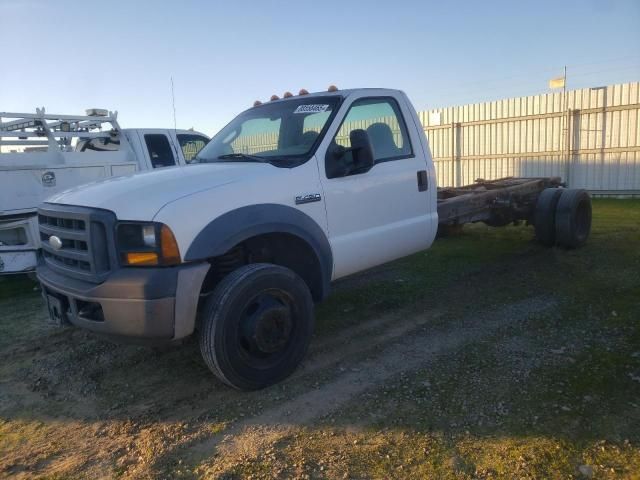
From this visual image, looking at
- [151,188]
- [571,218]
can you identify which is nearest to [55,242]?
[151,188]

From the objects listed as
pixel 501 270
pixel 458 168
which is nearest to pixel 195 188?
pixel 501 270

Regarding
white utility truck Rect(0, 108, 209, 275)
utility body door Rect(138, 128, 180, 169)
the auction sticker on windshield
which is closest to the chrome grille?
the auction sticker on windshield

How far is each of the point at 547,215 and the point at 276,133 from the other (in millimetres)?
4857

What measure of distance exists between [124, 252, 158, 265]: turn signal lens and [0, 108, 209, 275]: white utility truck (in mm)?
3319

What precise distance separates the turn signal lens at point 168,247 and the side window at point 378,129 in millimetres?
1657

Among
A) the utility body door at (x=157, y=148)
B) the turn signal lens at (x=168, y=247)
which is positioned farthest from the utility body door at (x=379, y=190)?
the utility body door at (x=157, y=148)

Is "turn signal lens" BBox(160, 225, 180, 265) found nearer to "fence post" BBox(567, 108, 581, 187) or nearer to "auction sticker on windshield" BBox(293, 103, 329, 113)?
"auction sticker on windshield" BBox(293, 103, 329, 113)

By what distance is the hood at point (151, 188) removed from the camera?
332 centimetres

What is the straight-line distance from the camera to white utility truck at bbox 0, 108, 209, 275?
6496 mm

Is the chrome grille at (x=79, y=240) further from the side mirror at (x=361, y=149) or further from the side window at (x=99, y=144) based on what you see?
the side window at (x=99, y=144)

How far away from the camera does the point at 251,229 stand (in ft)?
11.8

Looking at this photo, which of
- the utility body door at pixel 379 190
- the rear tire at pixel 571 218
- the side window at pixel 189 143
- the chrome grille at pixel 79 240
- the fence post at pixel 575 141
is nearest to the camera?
the chrome grille at pixel 79 240

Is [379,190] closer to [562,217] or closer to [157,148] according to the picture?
[562,217]

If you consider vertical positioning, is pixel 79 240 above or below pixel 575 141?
below
